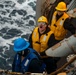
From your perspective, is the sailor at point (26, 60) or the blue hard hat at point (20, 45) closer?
the sailor at point (26, 60)

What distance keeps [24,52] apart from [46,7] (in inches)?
175

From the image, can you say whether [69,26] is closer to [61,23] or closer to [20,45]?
[61,23]

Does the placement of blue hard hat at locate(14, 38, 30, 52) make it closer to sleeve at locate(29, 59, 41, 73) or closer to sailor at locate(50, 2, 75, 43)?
sleeve at locate(29, 59, 41, 73)

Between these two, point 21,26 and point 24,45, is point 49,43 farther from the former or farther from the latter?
point 21,26

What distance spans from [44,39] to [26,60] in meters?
1.13

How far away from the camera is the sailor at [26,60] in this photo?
4941 millimetres

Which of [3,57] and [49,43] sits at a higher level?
[49,43]

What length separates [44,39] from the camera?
236 inches

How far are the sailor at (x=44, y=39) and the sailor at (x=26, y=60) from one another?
0.86 metres

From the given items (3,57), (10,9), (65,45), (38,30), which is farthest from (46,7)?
(10,9)

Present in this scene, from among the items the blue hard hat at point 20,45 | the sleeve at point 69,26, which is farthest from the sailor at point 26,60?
the sleeve at point 69,26

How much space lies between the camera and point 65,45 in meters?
5.35

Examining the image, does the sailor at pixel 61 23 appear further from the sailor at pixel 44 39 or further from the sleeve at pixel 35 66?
the sleeve at pixel 35 66

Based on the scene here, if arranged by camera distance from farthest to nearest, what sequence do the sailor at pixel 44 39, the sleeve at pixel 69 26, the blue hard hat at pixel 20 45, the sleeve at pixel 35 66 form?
the sleeve at pixel 69 26 < the sailor at pixel 44 39 < the blue hard hat at pixel 20 45 < the sleeve at pixel 35 66
